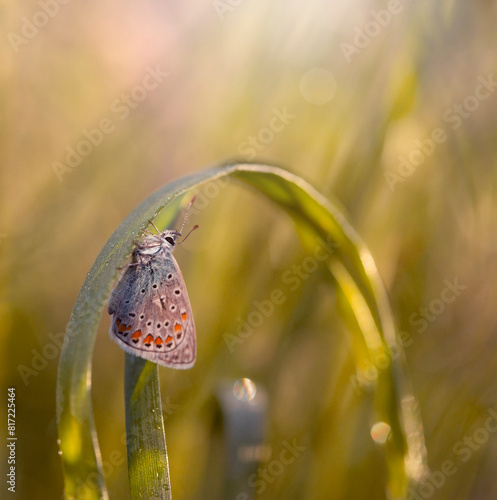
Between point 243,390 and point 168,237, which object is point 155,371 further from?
point 243,390

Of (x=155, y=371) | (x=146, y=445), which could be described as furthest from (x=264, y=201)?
(x=146, y=445)

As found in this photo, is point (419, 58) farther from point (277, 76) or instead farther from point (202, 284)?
point (202, 284)

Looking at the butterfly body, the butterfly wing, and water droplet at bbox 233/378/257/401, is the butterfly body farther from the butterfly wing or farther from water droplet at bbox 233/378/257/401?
water droplet at bbox 233/378/257/401

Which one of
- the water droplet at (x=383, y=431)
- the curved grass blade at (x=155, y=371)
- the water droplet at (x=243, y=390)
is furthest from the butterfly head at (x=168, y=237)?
the water droplet at (x=383, y=431)

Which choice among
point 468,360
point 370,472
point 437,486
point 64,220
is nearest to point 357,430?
point 370,472

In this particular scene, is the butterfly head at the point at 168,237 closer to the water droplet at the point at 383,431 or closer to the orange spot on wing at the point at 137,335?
the orange spot on wing at the point at 137,335

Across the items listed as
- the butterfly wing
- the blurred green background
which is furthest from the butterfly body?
the blurred green background
